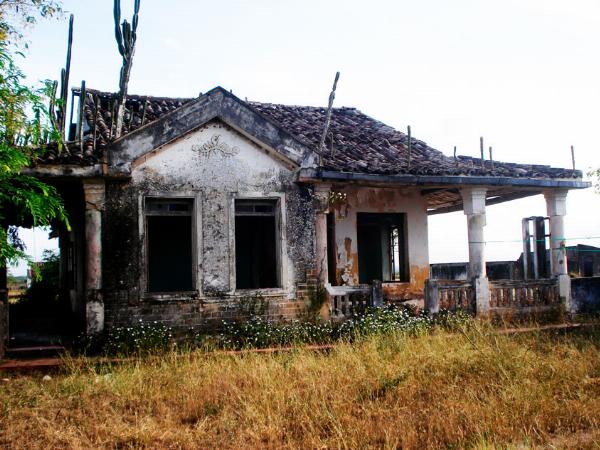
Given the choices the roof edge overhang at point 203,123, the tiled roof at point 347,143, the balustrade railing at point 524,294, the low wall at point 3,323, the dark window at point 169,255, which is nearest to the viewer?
the low wall at point 3,323

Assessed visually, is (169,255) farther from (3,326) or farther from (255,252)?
(3,326)

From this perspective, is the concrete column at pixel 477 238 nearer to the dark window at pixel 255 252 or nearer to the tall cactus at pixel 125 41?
the dark window at pixel 255 252

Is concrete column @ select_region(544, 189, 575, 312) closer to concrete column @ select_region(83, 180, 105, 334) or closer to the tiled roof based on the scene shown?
the tiled roof

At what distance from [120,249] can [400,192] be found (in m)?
6.71

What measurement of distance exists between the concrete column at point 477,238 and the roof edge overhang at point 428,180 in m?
0.37

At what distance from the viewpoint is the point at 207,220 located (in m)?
A: 10.2

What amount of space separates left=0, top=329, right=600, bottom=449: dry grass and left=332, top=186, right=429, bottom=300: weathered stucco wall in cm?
436

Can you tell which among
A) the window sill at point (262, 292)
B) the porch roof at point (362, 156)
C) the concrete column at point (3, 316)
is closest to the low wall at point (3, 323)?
the concrete column at point (3, 316)

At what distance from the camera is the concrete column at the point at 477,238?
39.0ft

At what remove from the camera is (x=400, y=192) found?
13883 millimetres


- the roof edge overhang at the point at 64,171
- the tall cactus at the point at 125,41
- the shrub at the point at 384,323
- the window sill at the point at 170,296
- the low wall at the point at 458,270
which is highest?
the tall cactus at the point at 125,41

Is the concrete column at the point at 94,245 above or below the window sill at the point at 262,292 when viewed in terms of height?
above

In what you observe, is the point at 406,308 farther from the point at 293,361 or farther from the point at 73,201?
→ the point at 73,201

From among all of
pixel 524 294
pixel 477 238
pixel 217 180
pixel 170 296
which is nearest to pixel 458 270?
pixel 524 294
